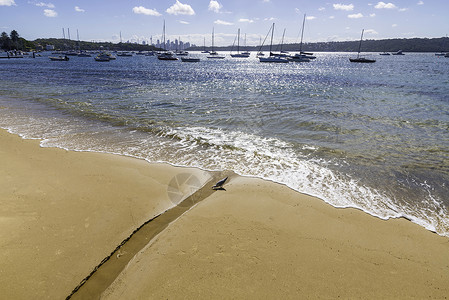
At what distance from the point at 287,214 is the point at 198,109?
14.7 metres

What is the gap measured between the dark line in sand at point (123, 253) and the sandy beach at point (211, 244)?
107 millimetres

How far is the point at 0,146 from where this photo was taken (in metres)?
10.6

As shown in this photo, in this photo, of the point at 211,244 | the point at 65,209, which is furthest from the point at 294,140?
the point at 65,209

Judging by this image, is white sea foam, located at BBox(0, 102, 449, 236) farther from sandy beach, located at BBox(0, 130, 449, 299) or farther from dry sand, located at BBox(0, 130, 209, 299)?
dry sand, located at BBox(0, 130, 209, 299)

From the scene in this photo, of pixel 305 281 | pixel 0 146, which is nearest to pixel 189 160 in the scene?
pixel 305 281

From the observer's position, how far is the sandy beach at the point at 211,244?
4172 millimetres

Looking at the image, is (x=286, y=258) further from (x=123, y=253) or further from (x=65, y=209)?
(x=65, y=209)

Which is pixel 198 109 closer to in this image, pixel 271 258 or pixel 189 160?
pixel 189 160

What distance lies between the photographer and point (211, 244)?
202 inches

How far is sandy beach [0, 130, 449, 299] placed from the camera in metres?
4.17

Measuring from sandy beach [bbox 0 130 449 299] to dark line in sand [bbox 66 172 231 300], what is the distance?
11cm

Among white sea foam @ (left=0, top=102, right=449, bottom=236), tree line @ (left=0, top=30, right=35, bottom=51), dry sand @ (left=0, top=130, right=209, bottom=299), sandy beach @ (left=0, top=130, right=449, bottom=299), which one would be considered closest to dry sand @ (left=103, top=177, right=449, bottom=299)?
sandy beach @ (left=0, top=130, right=449, bottom=299)

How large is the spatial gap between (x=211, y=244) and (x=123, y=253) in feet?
5.82

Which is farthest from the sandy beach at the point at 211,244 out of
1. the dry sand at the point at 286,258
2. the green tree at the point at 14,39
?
the green tree at the point at 14,39
